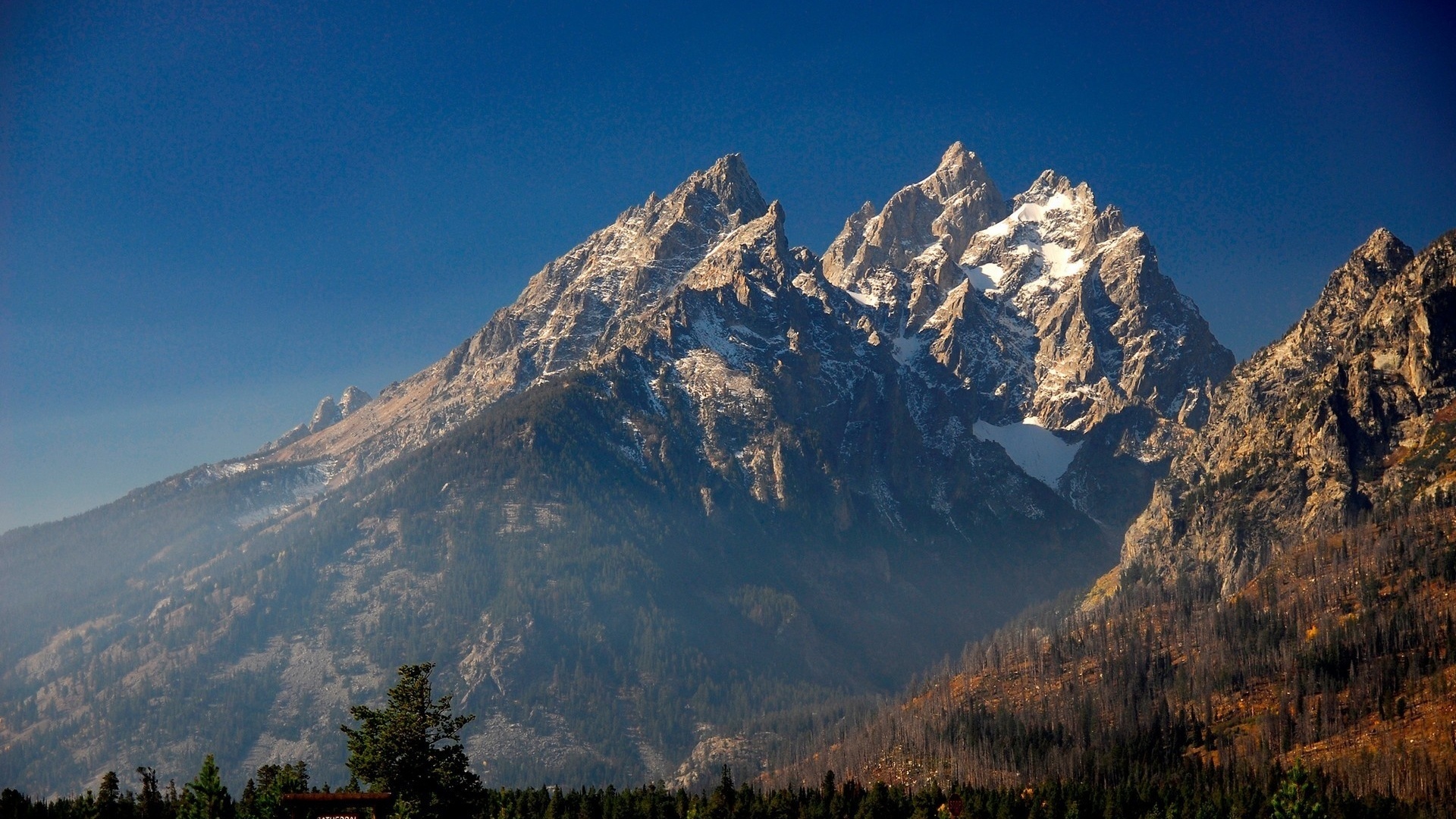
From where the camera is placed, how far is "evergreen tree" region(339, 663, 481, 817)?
109 metres

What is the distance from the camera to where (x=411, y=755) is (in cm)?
10944

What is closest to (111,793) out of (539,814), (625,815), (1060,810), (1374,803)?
(539,814)

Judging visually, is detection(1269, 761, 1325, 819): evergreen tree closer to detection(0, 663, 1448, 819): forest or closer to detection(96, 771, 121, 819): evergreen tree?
detection(0, 663, 1448, 819): forest

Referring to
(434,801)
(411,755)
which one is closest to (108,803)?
(411,755)

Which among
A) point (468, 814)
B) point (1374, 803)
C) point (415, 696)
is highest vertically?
point (415, 696)

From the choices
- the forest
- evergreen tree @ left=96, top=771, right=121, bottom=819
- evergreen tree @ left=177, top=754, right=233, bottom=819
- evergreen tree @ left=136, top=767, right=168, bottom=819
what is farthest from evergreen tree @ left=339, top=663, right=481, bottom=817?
evergreen tree @ left=136, top=767, right=168, bottom=819

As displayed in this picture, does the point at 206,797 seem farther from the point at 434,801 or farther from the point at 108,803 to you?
the point at 434,801

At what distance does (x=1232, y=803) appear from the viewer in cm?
19262

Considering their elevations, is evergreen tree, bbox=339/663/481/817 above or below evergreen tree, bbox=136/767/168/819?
above

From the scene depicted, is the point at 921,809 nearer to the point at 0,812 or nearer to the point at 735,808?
the point at 735,808

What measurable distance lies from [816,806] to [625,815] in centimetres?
2772

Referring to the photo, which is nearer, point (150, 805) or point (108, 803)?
point (108, 803)

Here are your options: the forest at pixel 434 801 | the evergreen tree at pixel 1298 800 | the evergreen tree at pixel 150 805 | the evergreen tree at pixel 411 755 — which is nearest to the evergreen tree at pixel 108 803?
the forest at pixel 434 801

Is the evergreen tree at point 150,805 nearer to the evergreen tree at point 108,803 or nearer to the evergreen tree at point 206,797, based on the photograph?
the evergreen tree at point 108,803
